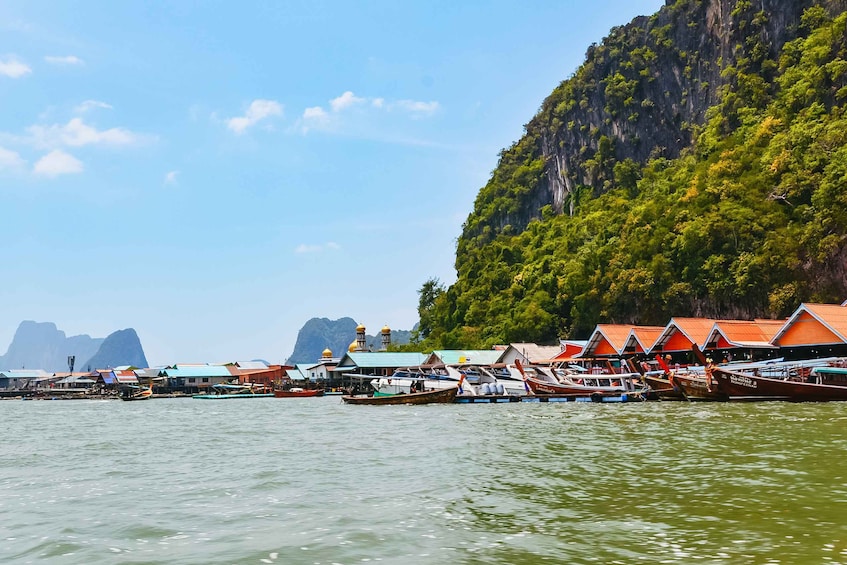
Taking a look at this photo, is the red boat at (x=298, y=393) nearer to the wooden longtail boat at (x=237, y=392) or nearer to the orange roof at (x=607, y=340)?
the wooden longtail boat at (x=237, y=392)

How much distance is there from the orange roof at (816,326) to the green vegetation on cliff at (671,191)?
14773mm

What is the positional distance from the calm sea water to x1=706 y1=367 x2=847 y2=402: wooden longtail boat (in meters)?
10.3

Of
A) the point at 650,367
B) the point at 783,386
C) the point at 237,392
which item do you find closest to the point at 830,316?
the point at 783,386

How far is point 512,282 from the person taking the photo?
97.8 metres

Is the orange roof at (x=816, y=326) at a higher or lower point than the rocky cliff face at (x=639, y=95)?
lower

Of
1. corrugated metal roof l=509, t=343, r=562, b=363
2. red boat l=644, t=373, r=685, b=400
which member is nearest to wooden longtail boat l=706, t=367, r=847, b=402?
red boat l=644, t=373, r=685, b=400

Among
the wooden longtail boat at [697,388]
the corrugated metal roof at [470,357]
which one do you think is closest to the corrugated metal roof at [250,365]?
the corrugated metal roof at [470,357]

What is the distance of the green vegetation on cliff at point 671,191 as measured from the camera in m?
59.0

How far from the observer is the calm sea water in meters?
9.20

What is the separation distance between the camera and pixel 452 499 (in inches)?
499

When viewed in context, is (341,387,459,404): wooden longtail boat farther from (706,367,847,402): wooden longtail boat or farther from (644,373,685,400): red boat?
(706,367,847,402): wooden longtail boat

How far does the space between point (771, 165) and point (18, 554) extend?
6628 centimetres

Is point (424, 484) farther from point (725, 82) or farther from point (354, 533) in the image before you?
point (725, 82)

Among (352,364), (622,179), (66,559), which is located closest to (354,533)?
(66,559)
